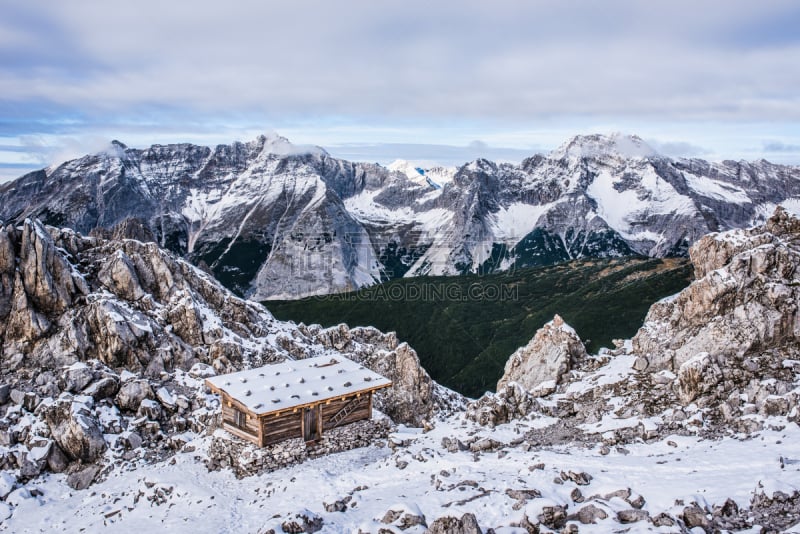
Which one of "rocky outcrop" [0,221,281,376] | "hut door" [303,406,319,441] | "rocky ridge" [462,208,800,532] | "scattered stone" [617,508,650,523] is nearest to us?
"scattered stone" [617,508,650,523]

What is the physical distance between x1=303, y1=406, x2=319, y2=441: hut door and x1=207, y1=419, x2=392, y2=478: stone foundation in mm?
522

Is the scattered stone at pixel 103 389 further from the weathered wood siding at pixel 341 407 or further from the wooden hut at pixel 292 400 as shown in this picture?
the weathered wood siding at pixel 341 407

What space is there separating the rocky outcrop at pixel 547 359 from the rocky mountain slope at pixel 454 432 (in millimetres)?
Result: 236

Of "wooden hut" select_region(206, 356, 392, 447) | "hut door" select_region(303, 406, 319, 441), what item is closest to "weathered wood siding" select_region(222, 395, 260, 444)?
"wooden hut" select_region(206, 356, 392, 447)

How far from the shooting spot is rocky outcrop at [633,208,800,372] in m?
39.9

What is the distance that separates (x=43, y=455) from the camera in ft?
135

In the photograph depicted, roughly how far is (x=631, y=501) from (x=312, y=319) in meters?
162

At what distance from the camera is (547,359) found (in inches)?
2167

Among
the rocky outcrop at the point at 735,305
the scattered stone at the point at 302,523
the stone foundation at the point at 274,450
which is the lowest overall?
the stone foundation at the point at 274,450

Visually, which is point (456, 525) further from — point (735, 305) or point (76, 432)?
point (76, 432)

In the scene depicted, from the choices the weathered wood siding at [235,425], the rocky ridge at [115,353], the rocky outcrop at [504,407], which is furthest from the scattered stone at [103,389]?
the rocky outcrop at [504,407]

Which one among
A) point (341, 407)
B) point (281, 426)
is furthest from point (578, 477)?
point (281, 426)

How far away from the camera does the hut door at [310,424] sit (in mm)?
39344

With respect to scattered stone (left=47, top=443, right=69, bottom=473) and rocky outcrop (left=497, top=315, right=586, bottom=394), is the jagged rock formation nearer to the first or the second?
rocky outcrop (left=497, top=315, right=586, bottom=394)
